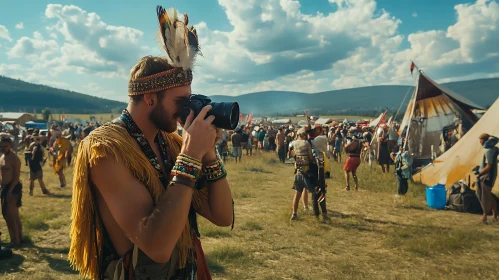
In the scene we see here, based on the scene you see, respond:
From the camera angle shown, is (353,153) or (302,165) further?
(353,153)

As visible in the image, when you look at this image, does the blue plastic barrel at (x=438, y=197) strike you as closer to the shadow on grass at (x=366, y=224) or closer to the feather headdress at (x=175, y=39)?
the shadow on grass at (x=366, y=224)

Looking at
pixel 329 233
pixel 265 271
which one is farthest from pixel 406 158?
pixel 265 271

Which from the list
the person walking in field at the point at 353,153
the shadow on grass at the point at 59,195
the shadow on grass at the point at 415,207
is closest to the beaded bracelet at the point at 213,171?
the shadow on grass at the point at 415,207

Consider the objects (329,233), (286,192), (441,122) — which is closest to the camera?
(329,233)

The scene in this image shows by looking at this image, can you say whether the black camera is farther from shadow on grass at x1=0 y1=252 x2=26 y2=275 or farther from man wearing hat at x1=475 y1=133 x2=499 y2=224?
man wearing hat at x1=475 y1=133 x2=499 y2=224

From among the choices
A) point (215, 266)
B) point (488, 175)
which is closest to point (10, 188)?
point (215, 266)

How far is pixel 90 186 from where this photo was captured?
1.70 m

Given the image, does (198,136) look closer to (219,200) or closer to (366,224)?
(219,200)

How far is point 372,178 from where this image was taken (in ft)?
42.3

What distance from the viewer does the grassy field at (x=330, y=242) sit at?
5305 mm

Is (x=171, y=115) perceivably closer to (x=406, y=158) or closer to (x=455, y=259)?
(x=455, y=259)

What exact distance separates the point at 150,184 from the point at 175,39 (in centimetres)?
78

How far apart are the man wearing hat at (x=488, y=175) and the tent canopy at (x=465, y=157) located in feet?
5.50

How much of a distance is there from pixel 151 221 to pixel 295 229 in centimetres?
622
